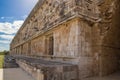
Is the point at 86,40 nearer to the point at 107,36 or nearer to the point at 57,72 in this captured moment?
the point at 107,36

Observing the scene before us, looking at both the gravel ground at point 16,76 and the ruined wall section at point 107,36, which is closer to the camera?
the ruined wall section at point 107,36

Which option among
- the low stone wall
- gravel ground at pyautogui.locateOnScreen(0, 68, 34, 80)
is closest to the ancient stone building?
the low stone wall

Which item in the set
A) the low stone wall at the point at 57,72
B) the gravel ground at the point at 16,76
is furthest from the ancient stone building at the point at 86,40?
the gravel ground at the point at 16,76

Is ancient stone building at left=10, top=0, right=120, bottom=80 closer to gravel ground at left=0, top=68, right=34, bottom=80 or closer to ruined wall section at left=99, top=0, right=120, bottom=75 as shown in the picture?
ruined wall section at left=99, top=0, right=120, bottom=75

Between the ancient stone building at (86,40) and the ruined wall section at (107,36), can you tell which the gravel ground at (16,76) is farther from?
the ruined wall section at (107,36)

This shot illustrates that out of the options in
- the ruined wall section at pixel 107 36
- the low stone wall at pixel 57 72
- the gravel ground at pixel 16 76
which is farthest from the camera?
the gravel ground at pixel 16 76

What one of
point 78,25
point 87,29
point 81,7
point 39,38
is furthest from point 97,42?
point 39,38

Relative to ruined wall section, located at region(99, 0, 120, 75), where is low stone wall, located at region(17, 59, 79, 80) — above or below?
below

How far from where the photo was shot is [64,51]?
268 inches

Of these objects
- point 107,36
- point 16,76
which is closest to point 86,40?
point 107,36

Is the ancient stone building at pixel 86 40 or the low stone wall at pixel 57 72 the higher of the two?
the ancient stone building at pixel 86 40

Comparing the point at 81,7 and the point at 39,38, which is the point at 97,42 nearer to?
the point at 81,7

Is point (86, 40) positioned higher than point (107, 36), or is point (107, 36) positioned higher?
point (107, 36)

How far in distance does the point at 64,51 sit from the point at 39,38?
4.51 m
